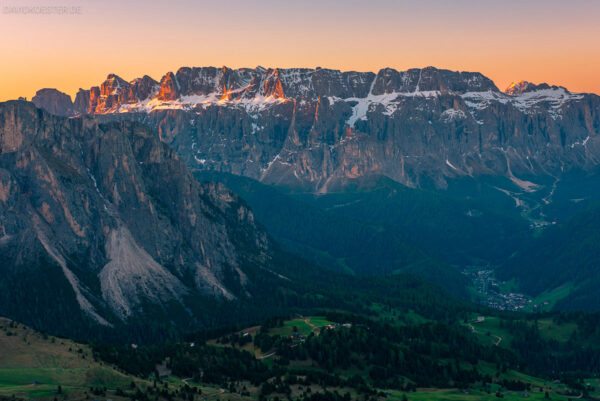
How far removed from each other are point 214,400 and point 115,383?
26.3m

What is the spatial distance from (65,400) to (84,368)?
32.3 m

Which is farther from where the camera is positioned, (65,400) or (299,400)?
(299,400)

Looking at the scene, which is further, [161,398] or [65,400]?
[161,398]

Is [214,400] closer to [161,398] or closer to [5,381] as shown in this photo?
[161,398]

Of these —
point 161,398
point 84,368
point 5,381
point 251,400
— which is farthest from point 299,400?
point 5,381

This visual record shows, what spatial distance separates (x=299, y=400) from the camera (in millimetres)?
199500

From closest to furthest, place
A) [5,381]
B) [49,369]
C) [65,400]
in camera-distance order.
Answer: [65,400]
[5,381]
[49,369]

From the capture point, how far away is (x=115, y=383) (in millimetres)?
190000

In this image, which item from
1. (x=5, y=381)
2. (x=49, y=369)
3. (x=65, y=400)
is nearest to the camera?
(x=65, y=400)

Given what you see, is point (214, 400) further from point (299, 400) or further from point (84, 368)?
point (84, 368)

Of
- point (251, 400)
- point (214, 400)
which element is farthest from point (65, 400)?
point (251, 400)

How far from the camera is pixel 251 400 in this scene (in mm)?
198750

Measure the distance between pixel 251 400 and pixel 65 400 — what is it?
52648mm

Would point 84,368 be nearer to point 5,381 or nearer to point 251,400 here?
point 5,381
